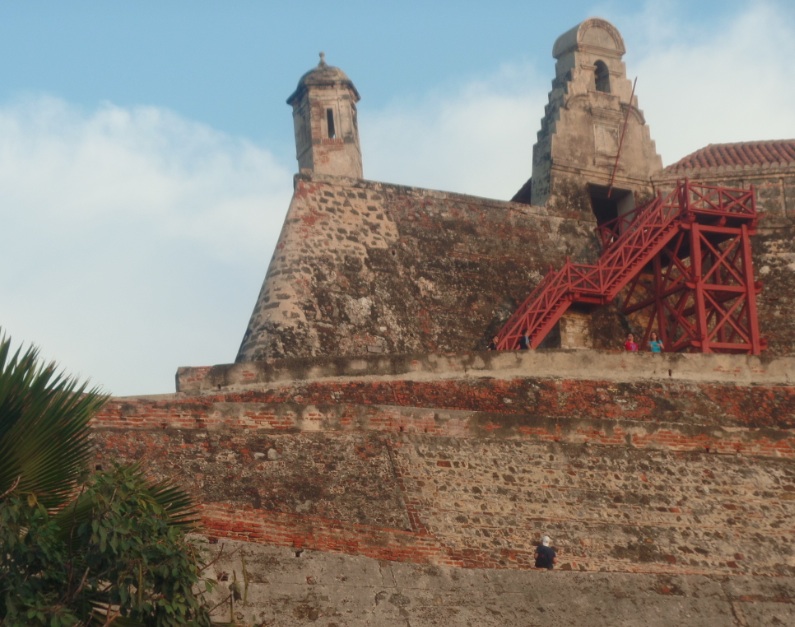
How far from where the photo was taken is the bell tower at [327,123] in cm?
2419

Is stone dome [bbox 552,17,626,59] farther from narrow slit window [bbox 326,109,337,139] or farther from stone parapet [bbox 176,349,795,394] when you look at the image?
stone parapet [bbox 176,349,795,394]

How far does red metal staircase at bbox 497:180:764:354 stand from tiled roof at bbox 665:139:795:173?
80.1 inches

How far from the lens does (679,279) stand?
23.4m

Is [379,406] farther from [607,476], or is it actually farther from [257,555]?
[257,555]

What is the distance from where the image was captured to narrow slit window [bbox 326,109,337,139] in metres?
24.4

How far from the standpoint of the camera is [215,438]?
14.0 m

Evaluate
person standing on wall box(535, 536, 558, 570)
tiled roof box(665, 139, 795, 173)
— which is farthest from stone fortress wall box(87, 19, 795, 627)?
tiled roof box(665, 139, 795, 173)

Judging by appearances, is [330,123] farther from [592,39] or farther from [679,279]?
[679,279]

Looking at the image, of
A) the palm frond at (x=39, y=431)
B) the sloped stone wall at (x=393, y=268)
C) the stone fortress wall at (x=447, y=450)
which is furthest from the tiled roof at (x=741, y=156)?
the palm frond at (x=39, y=431)

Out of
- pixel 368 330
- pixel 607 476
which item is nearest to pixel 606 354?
pixel 607 476

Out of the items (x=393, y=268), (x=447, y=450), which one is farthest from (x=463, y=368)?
(x=393, y=268)

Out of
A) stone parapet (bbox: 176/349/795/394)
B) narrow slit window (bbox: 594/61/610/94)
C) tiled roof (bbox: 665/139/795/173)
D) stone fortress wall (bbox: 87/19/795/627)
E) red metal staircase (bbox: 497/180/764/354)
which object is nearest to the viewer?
stone fortress wall (bbox: 87/19/795/627)

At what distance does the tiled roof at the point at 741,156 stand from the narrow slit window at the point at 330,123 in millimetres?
5970

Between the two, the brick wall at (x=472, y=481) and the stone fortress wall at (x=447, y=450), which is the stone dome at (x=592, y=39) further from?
the brick wall at (x=472, y=481)
